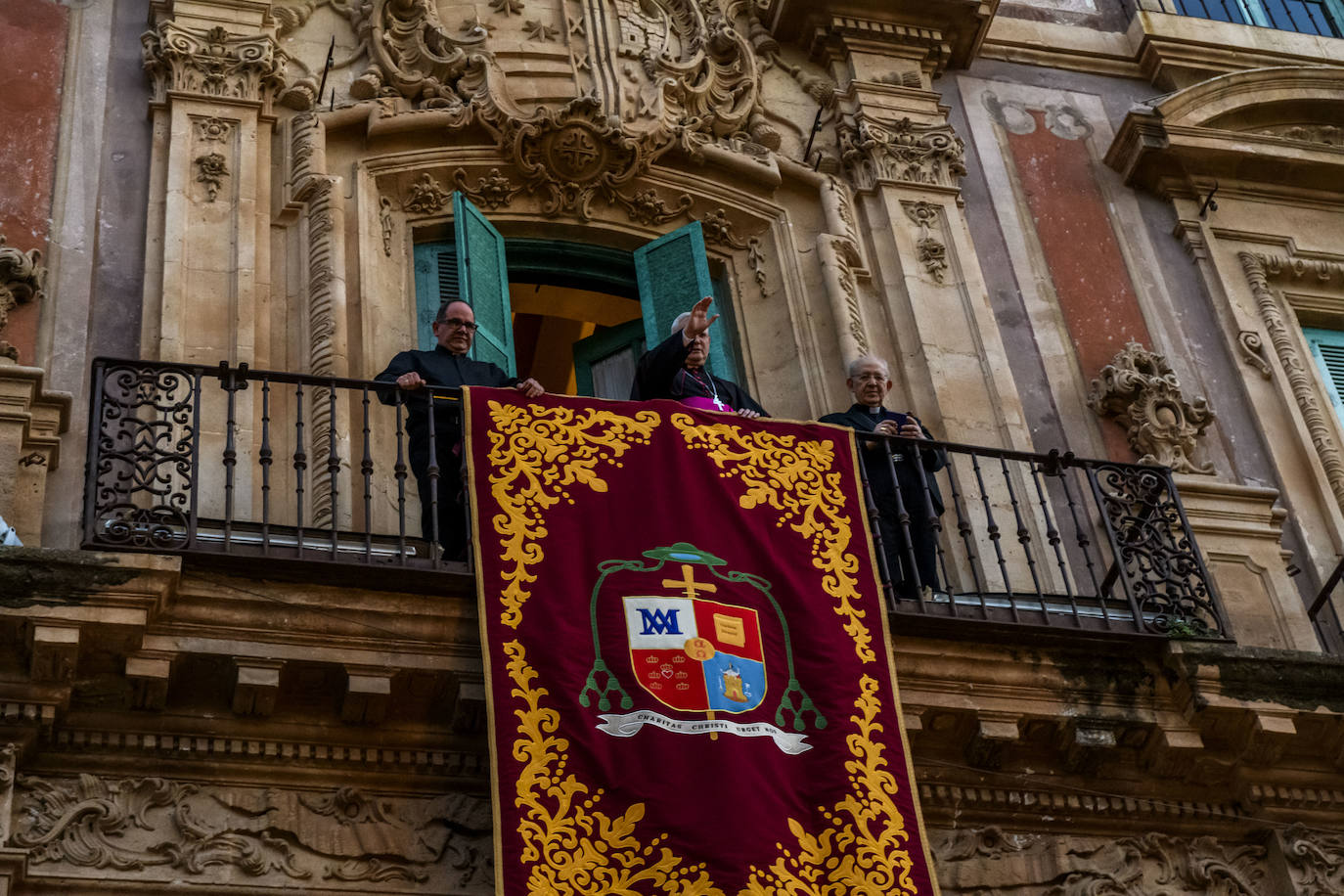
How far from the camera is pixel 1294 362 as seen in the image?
11.7 m

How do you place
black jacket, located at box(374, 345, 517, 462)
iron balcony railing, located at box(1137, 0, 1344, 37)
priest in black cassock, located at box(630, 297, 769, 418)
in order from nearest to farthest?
1. black jacket, located at box(374, 345, 517, 462)
2. priest in black cassock, located at box(630, 297, 769, 418)
3. iron balcony railing, located at box(1137, 0, 1344, 37)

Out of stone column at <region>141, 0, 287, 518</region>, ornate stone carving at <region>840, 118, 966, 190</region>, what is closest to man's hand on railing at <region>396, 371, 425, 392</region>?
stone column at <region>141, 0, 287, 518</region>

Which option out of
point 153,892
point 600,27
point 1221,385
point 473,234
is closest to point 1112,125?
point 1221,385

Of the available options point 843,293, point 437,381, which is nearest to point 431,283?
point 437,381

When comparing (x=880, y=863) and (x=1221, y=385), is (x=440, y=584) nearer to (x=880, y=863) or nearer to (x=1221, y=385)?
(x=880, y=863)

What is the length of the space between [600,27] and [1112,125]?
10.6 feet

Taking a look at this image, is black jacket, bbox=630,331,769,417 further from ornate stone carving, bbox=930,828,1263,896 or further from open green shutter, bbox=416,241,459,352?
ornate stone carving, bbox=930,828,1263,896

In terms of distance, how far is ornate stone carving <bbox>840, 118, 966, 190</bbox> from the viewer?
1172cm

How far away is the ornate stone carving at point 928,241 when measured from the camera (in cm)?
1132

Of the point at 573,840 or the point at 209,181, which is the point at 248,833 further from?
the point at 209,181

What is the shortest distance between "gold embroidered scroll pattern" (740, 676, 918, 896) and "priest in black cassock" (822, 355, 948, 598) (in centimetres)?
109

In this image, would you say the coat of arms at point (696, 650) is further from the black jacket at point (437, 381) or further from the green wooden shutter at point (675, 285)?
the green wooden shutter at point (675, 285)

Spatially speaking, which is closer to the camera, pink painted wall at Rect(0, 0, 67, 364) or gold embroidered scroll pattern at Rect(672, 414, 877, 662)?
gold embroidered scroll pattern at Rect(672, 414, 877, 662)

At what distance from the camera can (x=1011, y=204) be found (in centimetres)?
1203
